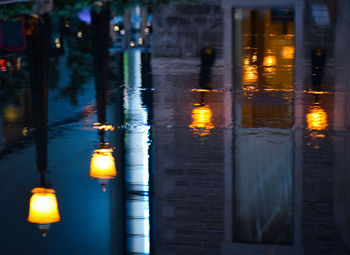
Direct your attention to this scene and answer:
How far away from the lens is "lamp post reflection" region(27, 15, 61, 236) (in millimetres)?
6449

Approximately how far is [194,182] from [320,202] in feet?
4.18

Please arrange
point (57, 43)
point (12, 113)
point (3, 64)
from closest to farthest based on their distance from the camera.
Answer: point (12, 113) → point (3, 64) → point (57, 43)

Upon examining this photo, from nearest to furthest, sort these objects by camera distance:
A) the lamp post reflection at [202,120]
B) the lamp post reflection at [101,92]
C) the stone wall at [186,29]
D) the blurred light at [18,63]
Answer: the lamp post reflection at [101,92] < the lamp post reflection at [202,120] < the blurred light at [18,63] < the stone wall at [186,29]

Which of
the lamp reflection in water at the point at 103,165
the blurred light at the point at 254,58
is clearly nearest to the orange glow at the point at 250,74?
the blurred light at the point at 254,58

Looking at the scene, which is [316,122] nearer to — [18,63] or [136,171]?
[136,171]

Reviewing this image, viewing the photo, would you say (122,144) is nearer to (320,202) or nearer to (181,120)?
(181,120)

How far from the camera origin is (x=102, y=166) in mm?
8016

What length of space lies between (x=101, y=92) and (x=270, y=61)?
5.20 m

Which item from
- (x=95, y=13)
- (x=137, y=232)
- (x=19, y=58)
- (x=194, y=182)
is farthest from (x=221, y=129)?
(x=95, y=13)

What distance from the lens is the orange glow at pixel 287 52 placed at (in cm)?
1759

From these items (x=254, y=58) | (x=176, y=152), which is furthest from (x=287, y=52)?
(x=176, y=152)

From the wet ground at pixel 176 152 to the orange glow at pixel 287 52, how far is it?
140 millimetres

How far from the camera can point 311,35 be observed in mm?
20984

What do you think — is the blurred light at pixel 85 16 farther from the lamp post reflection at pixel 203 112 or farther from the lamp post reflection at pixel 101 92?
the lamp post reflection at pixel 203 112
